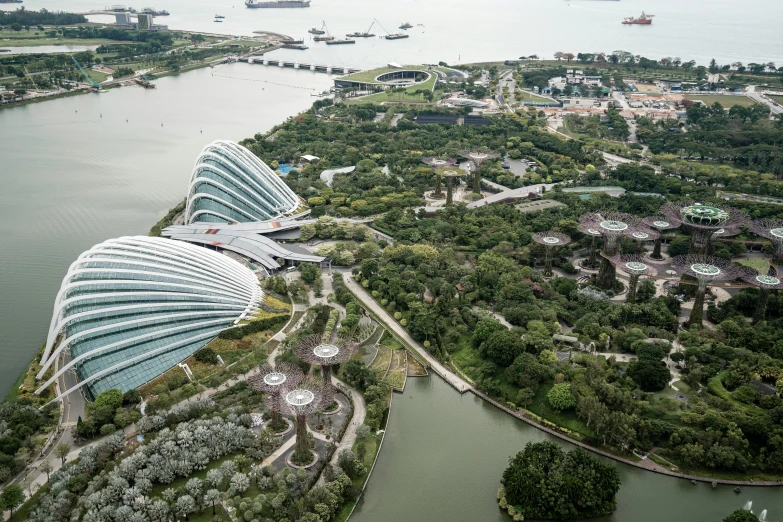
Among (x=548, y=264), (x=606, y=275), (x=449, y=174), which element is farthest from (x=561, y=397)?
(x=449, y=174)

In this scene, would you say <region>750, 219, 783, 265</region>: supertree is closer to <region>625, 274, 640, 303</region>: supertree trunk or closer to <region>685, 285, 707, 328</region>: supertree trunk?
<region>685, 285, 707, 328</region>: supertree trunk

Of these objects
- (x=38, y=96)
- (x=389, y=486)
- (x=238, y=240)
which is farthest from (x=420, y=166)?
(x=38, y=96)

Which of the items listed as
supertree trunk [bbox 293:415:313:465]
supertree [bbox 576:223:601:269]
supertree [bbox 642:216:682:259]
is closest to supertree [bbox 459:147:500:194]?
supertree [bbox 576:223:601:269]

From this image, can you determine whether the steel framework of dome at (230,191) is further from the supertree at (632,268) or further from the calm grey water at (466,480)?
the supertree at (632,268)

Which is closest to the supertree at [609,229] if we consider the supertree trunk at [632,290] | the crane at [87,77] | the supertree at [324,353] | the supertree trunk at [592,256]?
the supertree trunk at [592,256]

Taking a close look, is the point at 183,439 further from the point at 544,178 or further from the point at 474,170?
the point at 544,178

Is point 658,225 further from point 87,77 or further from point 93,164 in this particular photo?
point 87,77
